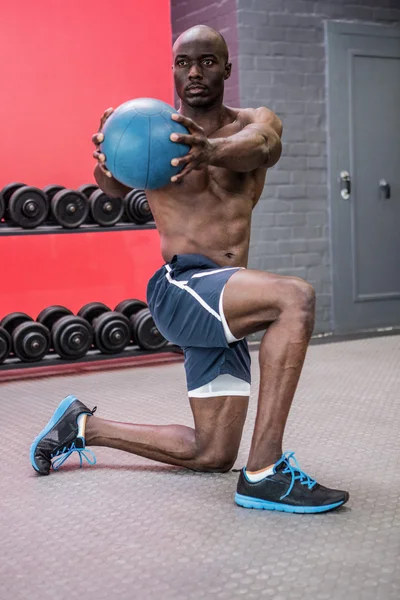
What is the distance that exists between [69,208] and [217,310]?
2649mm

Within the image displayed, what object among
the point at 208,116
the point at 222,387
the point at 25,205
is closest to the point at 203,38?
the point at 208,116

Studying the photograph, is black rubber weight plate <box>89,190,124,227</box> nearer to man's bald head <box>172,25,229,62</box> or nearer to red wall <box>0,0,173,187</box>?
red wall <box>0,0,173,187</box>

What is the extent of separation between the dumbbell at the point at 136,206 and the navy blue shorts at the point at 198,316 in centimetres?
248


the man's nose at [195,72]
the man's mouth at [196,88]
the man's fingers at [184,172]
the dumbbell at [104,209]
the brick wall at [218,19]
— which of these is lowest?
the dumbbell at [104,209]

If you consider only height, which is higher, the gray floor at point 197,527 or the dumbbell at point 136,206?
the dumbbell at point 136,206

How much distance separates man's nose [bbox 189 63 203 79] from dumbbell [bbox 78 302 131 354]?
8.41 feet

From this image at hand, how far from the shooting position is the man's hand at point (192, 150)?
2221 mm

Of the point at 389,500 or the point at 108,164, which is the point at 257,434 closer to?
the point at 389,500

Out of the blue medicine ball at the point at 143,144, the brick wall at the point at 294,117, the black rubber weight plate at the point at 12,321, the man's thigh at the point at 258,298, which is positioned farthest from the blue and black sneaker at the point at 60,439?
the brick wall at the point at 294,117

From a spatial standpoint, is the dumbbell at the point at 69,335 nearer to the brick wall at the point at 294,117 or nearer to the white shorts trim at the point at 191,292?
the brick wall at the point at 294,117

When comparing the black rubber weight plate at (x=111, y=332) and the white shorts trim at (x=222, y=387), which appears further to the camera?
the black rubber weight plate at (x=111, y=332)

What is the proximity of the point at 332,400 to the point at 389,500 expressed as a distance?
4.86 ft

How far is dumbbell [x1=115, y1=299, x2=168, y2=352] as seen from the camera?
5051 millimetres

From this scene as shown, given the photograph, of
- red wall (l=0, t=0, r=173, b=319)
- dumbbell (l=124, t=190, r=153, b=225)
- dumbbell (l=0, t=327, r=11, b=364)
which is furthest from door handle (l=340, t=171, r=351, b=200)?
dumbbell (l=0, t=327, r=11, b=364)
